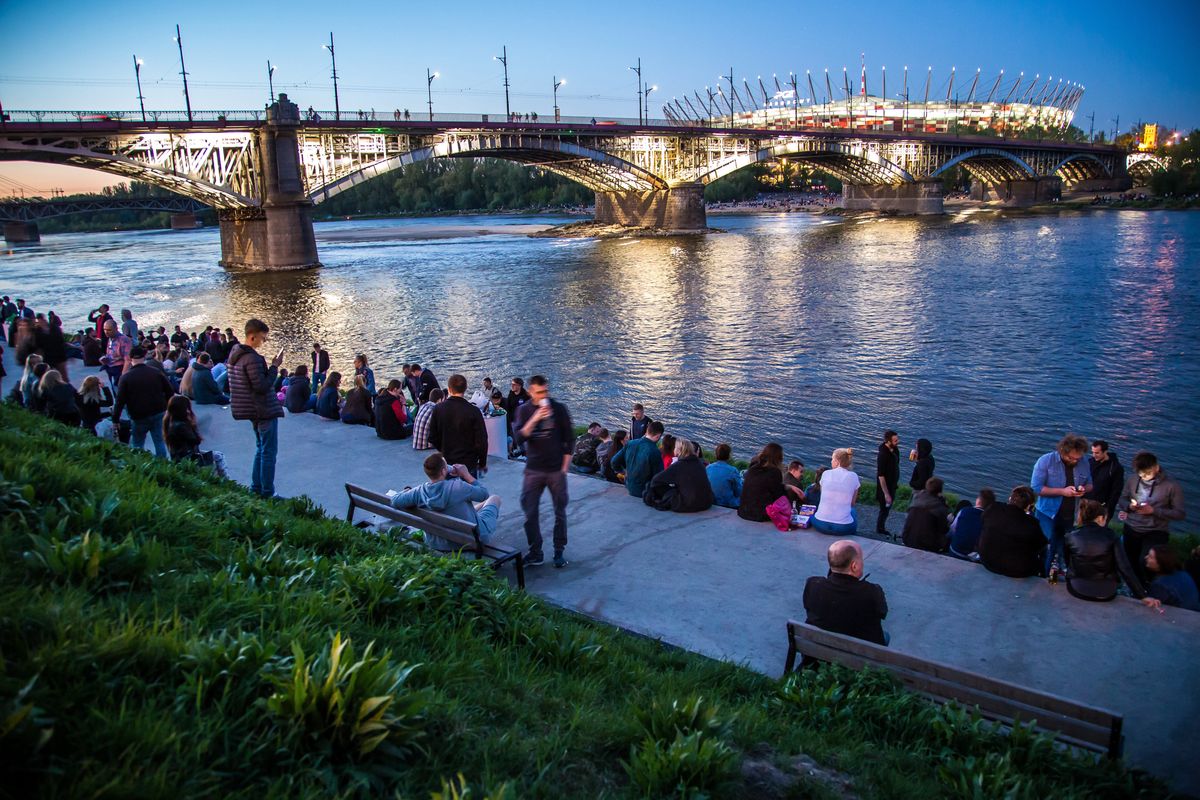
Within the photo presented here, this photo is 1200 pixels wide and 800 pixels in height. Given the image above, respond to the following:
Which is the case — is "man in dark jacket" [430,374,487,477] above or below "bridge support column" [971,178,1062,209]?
below

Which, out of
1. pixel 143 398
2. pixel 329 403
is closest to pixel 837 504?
pixel 143 398

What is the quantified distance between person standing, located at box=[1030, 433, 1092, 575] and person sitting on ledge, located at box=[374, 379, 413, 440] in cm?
748

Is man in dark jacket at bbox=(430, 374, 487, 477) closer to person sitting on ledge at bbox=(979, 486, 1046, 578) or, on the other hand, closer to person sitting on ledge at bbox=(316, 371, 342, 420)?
person sitting on ledge at bbox=(979, 486, 1046, 578)

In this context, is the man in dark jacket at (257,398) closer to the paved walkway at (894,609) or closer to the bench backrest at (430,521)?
the paved walkway at (894,609)

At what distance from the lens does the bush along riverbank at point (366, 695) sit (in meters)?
2.94

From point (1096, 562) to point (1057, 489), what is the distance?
5.56 ft

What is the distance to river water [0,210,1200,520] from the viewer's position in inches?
716

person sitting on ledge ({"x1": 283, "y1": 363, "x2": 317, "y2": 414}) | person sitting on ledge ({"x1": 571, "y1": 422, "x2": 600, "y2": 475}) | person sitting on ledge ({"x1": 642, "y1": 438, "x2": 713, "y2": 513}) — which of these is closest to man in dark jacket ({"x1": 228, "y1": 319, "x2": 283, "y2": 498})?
person sitting on ledge ({"x1": 571, "y1": 422, "x2": 600, "y2": 475})

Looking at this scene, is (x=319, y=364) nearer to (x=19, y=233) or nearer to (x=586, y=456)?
(x=586, y=456)

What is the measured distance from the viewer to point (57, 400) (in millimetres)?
10266

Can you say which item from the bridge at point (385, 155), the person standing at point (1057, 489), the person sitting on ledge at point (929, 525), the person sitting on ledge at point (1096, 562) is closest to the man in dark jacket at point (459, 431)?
the person sitting on ledge at point (929, 525)

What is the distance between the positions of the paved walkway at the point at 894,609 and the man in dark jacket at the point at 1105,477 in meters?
2.67

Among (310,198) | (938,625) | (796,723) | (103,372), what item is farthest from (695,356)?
(310,198)

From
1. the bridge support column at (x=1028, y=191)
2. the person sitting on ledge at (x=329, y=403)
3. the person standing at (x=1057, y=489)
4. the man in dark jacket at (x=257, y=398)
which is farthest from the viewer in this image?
the bridge support column at (x=1028, y=191)
